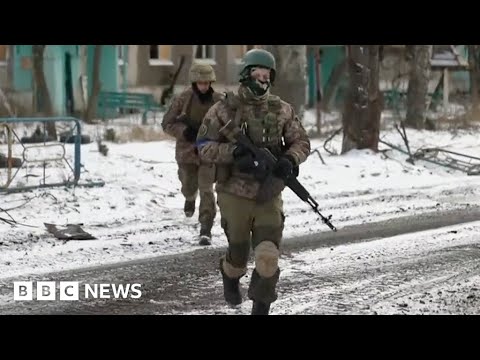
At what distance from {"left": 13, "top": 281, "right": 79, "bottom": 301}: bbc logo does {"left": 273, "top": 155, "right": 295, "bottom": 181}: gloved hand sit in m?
1.72

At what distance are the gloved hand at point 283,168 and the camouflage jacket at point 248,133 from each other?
10 centimetres

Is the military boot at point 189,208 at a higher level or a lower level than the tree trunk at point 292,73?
lower

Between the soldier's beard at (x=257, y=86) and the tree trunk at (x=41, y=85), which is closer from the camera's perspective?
the soldier's beard at (x=257, y=86)

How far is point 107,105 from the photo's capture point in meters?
14.2

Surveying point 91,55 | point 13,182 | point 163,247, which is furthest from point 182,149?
point 91,55

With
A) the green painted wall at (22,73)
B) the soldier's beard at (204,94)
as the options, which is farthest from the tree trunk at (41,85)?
the soldier's beard at (204,94)

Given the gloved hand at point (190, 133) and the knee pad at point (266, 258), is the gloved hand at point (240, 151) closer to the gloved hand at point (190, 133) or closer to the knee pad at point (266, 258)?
the knee pad at point (266, 258)

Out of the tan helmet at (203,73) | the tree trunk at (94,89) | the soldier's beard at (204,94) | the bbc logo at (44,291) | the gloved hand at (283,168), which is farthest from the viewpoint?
the tree trunk at (94,89)

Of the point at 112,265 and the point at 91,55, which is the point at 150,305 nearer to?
the point at 112,265

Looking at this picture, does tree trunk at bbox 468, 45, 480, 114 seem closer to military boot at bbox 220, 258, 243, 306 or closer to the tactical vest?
the tactical vest

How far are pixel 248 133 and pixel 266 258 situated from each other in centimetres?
80

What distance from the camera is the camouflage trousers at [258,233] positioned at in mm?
5781

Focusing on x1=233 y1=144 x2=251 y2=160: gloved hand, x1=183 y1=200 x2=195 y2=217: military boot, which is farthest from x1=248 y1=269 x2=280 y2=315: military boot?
x1=183 y1=200 x2=195 y2=217: military boot

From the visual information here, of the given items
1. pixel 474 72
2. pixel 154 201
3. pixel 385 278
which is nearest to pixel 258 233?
pixel 385 278
